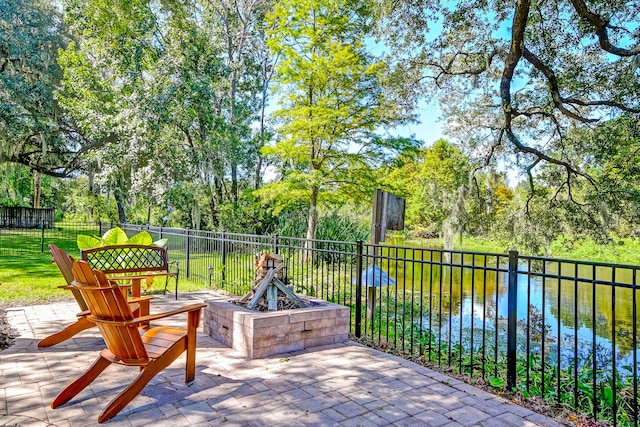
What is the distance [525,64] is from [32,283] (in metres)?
10.9

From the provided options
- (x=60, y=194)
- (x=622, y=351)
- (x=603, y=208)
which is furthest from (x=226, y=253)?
(x=60, y=194)

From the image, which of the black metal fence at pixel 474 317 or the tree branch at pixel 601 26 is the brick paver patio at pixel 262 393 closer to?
the black metal fence at pixel 474 317

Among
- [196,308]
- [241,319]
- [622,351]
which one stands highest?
[196,308]

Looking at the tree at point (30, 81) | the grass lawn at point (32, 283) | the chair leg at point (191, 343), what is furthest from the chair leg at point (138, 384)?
the tree at point (30, 81)

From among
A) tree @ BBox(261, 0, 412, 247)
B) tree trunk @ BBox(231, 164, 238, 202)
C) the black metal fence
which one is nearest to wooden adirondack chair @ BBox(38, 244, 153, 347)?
the black metal fence

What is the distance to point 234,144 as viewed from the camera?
12.7m

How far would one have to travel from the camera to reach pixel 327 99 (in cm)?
1062

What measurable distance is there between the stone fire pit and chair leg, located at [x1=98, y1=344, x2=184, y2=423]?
0.90m

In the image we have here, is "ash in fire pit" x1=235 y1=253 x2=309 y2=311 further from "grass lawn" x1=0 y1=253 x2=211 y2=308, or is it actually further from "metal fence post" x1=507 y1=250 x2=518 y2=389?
"grass lawn" x1=0 y1=253 x2=211 y2=308

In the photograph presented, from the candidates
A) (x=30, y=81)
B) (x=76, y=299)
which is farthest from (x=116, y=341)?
(x=30, y=81)

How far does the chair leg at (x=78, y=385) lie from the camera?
8.39ft

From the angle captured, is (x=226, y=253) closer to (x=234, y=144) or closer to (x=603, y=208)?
(x=234, y=144)

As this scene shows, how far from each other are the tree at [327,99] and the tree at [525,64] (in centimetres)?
169

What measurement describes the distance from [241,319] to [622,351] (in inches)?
251
